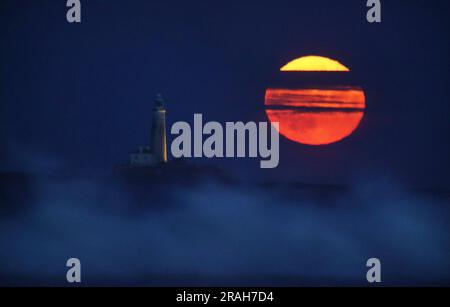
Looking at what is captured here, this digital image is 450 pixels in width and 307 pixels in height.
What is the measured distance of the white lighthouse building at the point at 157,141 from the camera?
7660 mm

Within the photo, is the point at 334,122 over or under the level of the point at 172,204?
over

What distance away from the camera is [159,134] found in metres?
7.67

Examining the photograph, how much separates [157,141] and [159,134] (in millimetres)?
52

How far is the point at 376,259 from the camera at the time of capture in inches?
303

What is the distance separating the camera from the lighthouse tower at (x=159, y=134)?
7.66 metres

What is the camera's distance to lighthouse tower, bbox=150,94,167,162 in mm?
7660

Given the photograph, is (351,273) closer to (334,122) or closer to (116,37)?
(334,122)

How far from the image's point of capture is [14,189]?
7668 millimetres

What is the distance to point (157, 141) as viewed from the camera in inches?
302

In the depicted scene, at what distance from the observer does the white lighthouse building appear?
25.1 ft
